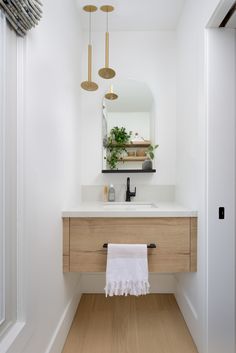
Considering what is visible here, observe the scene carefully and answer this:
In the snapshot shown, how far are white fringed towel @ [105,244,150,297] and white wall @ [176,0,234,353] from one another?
360 mm

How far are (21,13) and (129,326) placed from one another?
199 centimetres

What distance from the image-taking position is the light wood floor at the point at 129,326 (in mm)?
1606

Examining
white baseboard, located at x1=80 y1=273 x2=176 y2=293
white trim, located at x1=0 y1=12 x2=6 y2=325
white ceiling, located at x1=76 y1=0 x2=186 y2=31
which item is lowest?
white baseboard, located at x1=80 y1=273 x2=176 y2=293

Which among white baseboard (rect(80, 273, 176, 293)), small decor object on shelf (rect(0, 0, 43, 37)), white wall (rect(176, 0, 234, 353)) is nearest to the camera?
small decor object on shelf (rect(0, 0, 43, 37))

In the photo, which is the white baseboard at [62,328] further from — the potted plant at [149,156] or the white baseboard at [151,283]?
the potted plant at [149,156]

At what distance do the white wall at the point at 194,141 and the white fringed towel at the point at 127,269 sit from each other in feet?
1.18

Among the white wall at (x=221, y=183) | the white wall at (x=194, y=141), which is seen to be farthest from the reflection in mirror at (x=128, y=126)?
the white wall at (x=221, y=183)

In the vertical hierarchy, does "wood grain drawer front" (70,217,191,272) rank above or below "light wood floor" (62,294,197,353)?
above

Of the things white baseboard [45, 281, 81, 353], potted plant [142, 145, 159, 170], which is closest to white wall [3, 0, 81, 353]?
white baseboard [45, 281, 81, 353]

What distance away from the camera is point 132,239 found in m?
1.67

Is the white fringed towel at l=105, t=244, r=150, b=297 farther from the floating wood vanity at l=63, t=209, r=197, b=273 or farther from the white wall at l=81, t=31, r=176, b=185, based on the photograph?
the white wall at l=81, t=31, r=176, b=185

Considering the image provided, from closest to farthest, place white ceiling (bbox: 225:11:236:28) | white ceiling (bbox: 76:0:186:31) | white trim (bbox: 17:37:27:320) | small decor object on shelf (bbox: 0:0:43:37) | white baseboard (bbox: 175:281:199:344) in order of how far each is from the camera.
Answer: small decor object on shelf (bbox: 0:0:43:37), white trim (bbox: 17:37:27:320), white ceiling (bbox: 225:11:236:28), white baseboard (bbox: 175:281:199:344), white ceiling (bbox: 76:0:186:31)

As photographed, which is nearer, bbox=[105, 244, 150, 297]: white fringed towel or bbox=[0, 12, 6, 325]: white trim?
bbox=[0, 12, 6, 325]: white trim

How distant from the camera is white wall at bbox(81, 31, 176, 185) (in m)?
2.40
